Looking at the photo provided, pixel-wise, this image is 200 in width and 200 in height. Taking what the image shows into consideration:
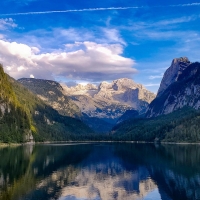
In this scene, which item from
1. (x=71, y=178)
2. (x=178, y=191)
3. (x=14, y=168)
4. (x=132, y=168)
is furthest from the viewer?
(x=132, y=168)

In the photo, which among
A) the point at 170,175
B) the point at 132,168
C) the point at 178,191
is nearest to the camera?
the point at 178,191

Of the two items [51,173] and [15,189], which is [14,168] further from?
[15,189]

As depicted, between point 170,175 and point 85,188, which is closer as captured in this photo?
point 85,188

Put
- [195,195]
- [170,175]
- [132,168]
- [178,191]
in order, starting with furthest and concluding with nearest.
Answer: [132,168], [170,175], [178,191], [195,195]

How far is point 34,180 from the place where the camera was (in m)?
98.2

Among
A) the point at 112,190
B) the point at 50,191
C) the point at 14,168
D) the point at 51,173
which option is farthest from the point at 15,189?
the point at 14,168

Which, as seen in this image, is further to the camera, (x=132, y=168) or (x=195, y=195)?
(x=132, y=168)

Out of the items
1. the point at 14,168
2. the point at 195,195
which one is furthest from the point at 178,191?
the point at 14,168

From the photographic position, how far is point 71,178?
107 m

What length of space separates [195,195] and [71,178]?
1697 inches

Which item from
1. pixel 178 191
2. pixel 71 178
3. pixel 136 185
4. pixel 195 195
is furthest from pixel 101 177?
pixel 195 195

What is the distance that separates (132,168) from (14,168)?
49.9 meters

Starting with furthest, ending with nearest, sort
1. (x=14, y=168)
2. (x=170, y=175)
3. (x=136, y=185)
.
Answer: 1. (x=14, y=168)
2. (x=170, y=175)
3. (x=136, y=185)

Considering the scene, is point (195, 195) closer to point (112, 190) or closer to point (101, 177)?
point (112, 190)
